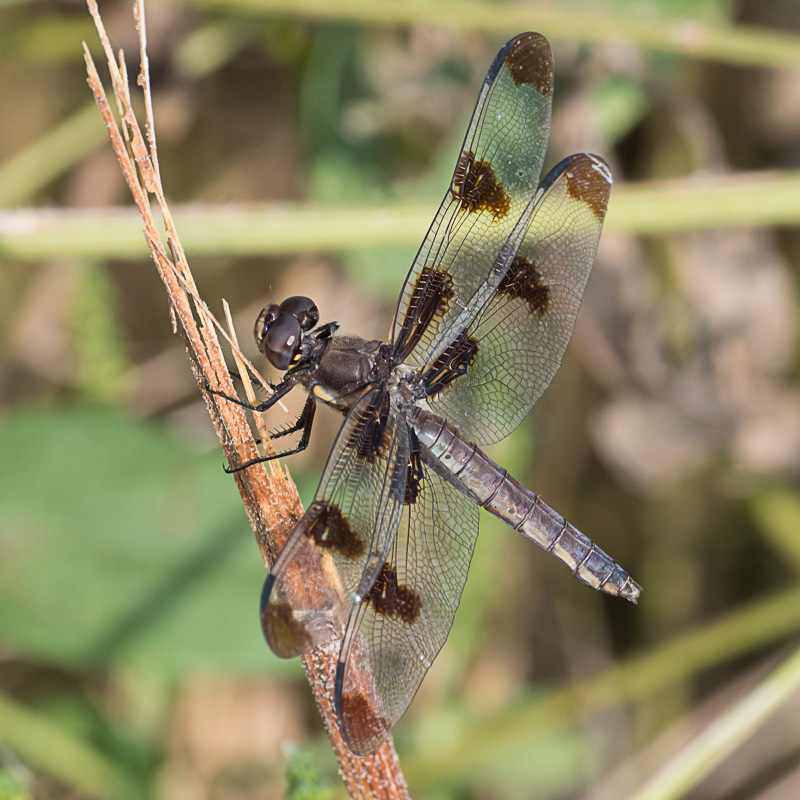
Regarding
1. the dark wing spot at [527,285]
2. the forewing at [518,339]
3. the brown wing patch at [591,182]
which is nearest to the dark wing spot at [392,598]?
the forewing at [518,339]

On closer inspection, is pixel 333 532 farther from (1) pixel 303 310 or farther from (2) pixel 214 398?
(1) pixel 303 310

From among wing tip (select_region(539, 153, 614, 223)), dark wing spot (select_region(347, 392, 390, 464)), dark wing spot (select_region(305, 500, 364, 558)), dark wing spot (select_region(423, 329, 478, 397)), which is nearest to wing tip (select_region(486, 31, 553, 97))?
wing tip (select_region(539, 153, 614, 223))

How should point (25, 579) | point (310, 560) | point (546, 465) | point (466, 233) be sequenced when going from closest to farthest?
point (310, 560) → point (466, 233) → point (25, 579) → point (546, 465)

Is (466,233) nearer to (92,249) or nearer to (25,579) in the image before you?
(92,249)

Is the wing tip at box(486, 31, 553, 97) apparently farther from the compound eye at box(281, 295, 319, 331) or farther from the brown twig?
the brown twig

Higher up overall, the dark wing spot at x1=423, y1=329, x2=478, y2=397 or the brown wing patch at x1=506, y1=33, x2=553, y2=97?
the brown wing patch at x1=506, y1=33, x2=553, y2=97

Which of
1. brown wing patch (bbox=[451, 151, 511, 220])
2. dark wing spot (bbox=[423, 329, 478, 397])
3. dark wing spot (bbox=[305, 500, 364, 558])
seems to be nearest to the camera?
dark wing spot (bbox=[305, 500, 364, 558])

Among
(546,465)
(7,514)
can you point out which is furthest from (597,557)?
(7,514)
